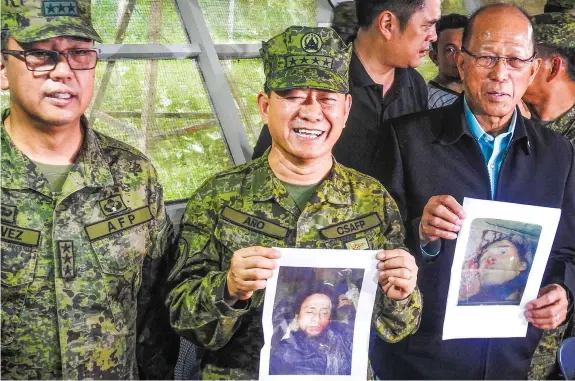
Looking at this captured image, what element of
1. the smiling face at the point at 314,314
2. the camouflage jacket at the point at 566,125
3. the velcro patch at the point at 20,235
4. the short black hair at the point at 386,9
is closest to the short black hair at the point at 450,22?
the short black hair at the point at 386,9

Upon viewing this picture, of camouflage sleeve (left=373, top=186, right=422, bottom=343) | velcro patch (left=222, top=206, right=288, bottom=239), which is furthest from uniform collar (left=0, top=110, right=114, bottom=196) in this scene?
camouflage sleeve (left=373, top=186, right=422, bottom=343)

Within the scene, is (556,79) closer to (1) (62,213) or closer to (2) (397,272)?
(2) (397,272)

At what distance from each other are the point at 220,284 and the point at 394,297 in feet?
1.51

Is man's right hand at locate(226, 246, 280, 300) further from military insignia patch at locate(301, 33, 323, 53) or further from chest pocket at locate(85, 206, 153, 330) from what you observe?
military insignia patch at locate(301, 33, 323, 53)

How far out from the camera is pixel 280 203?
2156 mm

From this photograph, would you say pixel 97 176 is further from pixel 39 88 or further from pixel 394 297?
pixel 394 297

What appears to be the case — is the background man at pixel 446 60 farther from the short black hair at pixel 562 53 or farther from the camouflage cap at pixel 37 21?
the camouflage cap at pixel 37 21

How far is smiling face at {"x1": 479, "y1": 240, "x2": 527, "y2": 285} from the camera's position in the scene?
7.73ft

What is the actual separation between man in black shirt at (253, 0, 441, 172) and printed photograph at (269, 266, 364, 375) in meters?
0.52

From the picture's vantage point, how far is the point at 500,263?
2.38m

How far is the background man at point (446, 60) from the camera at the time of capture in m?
2.67

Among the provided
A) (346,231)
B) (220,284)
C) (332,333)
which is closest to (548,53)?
(346,231)

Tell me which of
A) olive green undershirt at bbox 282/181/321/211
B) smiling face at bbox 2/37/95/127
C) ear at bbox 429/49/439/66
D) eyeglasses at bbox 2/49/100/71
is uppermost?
ear at bbox 429/49/439/66

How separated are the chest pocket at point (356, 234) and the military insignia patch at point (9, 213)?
793mm
